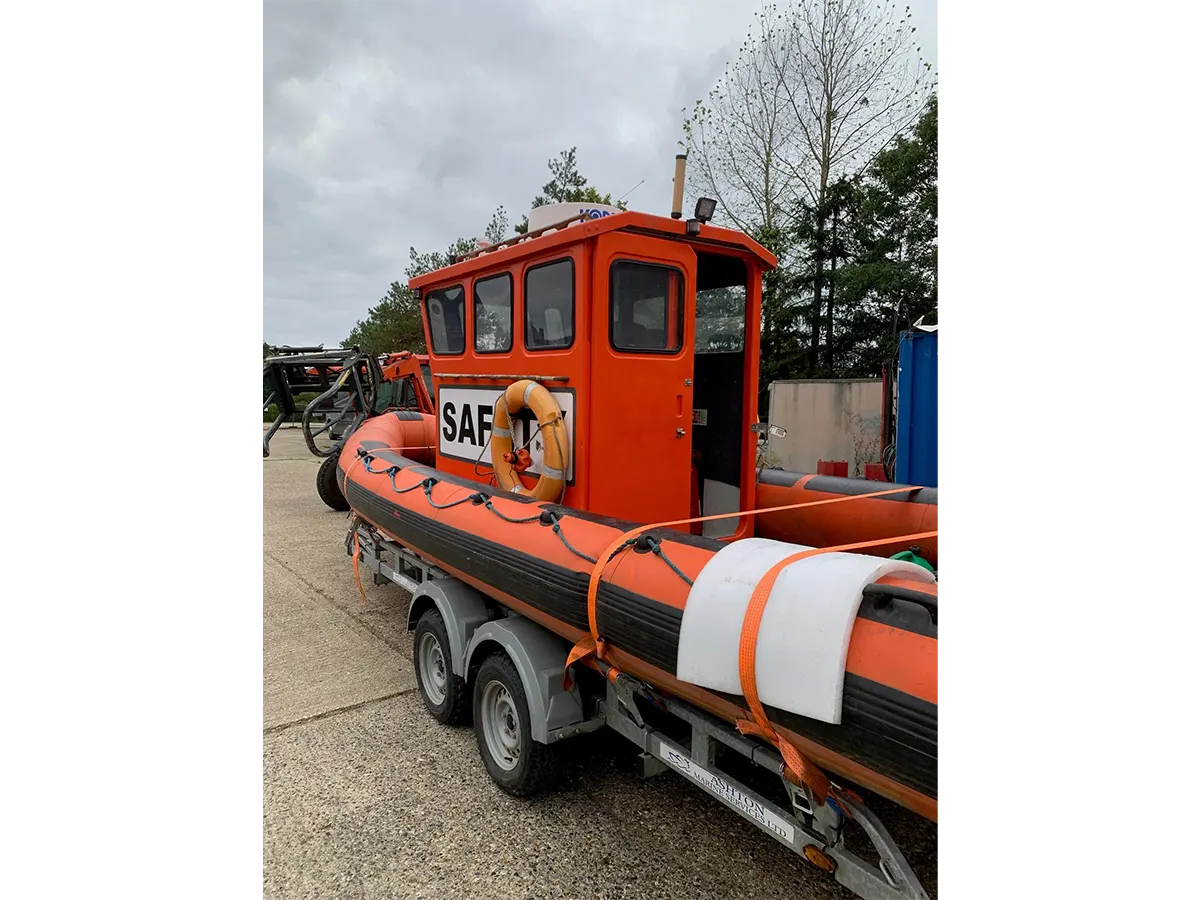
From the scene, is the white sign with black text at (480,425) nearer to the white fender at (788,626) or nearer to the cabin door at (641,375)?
the cabin door at (641,375)

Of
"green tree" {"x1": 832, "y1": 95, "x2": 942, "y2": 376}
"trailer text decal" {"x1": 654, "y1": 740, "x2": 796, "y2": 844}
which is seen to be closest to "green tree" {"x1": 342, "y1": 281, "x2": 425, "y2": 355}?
"green tree" {"x1": 832, "y1": 95, "x2": 942, "y2": 376}

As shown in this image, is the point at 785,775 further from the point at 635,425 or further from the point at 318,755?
the point at 318,755

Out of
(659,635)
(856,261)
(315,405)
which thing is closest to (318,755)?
(659,635)

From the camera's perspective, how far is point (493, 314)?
420cm

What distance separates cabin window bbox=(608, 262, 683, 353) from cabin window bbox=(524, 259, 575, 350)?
0.22 meters

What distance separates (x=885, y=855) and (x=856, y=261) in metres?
15.4

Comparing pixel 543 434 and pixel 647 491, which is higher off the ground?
pixel 543 434

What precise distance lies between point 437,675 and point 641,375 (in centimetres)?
196

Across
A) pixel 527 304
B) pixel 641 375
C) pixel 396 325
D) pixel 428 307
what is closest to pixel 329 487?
pixel 428 307

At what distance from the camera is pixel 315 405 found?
9688 mm

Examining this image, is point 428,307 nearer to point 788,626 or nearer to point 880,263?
point 788,626

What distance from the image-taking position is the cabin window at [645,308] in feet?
11.2

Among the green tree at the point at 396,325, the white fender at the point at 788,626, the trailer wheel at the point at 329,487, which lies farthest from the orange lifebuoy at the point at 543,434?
the green tree at the point at 396,325

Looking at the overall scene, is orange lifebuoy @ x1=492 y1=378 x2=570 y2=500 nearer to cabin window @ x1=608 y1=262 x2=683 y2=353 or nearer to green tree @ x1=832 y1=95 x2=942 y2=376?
cabin window @ x1=608 y1=262 x2=683 y2=353
